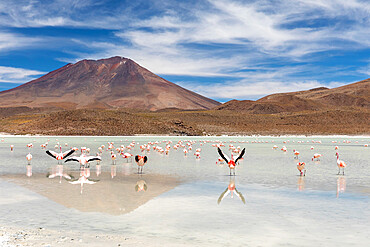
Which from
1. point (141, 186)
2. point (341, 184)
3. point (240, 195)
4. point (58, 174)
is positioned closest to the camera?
point (240, 195)

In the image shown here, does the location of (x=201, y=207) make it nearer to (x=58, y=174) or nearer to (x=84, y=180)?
(x=84, y=180)

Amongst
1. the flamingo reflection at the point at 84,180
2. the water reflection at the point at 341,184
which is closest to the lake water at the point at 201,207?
the water reflection at the point at 341,184

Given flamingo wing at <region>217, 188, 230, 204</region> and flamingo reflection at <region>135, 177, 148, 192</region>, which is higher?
flamingo reflection at <region>135, 177, 148, 192</region>

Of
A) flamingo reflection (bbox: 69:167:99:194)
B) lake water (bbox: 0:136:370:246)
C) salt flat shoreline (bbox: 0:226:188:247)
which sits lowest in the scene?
→ salt flat shoreline (bbox: 0:226:188:247)

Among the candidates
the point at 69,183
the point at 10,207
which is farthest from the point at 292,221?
the point at 69,183

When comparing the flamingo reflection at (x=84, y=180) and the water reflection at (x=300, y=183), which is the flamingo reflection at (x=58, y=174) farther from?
the water reflection at (x=300, y=183)

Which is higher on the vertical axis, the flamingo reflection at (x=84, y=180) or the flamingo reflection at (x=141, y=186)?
the flamingo reflection at (x=84, y=180)

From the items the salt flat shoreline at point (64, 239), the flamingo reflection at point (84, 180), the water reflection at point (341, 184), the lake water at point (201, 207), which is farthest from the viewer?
the flamingo reflection at point (84, 180)

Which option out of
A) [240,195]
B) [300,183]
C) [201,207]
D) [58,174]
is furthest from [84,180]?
[300,183]

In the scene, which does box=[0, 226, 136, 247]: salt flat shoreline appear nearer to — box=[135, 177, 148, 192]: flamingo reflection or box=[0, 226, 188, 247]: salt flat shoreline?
box=[0, 226, 188, 247]: salt flat shoreline

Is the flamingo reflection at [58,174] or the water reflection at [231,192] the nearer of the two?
the water reflection at [231,192]

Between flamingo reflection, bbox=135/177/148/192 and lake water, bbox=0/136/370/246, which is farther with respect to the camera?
flamingo reflection, bbox=135/177/148/192

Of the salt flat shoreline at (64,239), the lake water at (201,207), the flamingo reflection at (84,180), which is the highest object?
the flamingo reflection at (84,180)

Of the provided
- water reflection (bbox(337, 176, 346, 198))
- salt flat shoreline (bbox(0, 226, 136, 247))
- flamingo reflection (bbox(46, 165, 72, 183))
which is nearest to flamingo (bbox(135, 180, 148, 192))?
flamingo reflection (bbox(46, 165, 72, 183))
